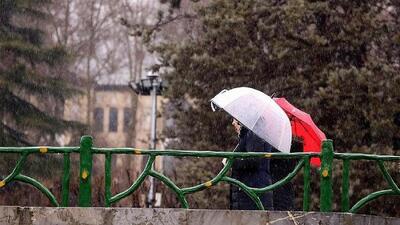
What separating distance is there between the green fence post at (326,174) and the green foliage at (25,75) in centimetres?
2501

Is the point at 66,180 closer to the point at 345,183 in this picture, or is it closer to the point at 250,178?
the point at 250,178

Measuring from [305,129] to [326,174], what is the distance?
2.32m

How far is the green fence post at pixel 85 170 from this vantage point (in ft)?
29.3

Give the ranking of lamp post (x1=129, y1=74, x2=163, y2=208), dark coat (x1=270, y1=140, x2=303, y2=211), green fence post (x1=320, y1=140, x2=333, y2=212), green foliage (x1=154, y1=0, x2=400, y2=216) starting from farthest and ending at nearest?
lamp post (x1=129, y1=74, x2=163, y2=208) < green foliage (x1=154, y1=0, x2=400, y2=216) < dark coat (x1=270, y1=140, x2=303, y2=211) < green fence post (x1=320, y1=140, x2=333, y2=212)

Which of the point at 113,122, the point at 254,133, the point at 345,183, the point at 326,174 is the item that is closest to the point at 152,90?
the point at 254,133

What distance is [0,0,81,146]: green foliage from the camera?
1348 inches

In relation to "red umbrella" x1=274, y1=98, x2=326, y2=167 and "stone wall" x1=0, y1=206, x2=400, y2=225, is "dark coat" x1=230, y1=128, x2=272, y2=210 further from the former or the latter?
"red umbrella" x1=274, y1=98, x2=326, y2=167

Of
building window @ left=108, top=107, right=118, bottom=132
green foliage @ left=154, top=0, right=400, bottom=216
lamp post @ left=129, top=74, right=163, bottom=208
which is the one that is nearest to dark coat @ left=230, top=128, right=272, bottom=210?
green foliage @ left=154, top=0, right=400, bottom=216

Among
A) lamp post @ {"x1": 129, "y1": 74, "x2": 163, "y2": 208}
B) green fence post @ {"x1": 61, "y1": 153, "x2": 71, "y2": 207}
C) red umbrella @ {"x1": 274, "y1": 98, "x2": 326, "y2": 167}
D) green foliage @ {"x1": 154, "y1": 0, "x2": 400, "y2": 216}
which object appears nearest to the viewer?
green fence post @ {"x1": 61, "y1": 153, "x2": 71, "y2": 207}

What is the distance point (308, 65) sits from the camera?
899 inches

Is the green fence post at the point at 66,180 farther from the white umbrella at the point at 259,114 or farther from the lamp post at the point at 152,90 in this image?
the lamp post at the point at 152,90

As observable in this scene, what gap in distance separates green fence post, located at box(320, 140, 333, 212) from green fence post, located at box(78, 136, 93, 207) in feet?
6.55

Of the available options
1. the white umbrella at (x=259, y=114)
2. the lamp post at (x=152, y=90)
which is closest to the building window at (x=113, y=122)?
the lamp post at (x=152, y=90)

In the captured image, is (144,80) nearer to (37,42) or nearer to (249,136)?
(37,42)
